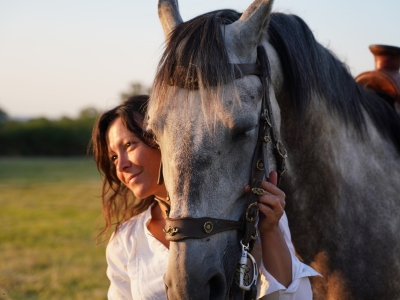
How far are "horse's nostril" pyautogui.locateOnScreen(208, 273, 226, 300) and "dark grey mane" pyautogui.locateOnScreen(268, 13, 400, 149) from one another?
3.28 ft

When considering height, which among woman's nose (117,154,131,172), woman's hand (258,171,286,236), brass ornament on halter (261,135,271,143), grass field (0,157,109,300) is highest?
brass ornament on halter (261,135,271,143)

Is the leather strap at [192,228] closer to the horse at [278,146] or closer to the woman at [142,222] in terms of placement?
the horse at [278,146]

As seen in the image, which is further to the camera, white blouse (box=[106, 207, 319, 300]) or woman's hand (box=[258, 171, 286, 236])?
white blouse (box=[106, 207, 319, 300])

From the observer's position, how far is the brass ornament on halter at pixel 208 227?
1.93m

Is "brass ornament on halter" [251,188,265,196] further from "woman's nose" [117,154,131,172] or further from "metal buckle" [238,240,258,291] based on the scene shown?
"woman's nose" [117,154,131,172]

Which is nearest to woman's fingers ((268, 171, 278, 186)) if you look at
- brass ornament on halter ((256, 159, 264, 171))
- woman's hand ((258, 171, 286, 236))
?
woman's hand ((258, 171, 286, 236))

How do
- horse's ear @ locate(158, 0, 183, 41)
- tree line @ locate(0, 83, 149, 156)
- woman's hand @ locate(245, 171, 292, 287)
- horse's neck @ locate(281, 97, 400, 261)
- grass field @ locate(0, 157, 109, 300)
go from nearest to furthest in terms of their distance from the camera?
woman's hand @ locate(245, 171, 292, 287) < horse's ear @ locate(158, 0, 183, 41) < horse's neck @ locate(281, 97, 400, 261) < grass field @ locate(0, 157, 109, 300) < tree line @ locate(0, 83, 149, 156)

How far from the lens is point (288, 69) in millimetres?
2539

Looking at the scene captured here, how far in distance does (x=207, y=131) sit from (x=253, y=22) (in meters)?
0.59

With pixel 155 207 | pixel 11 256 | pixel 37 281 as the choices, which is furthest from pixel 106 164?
pixel 11 256

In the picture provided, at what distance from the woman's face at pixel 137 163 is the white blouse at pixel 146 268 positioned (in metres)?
0.16

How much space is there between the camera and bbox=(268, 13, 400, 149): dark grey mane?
8.31 ft

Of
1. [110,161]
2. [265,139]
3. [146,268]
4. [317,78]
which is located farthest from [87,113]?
[265,139]

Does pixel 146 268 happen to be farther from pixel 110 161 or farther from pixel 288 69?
pixel 288 69
